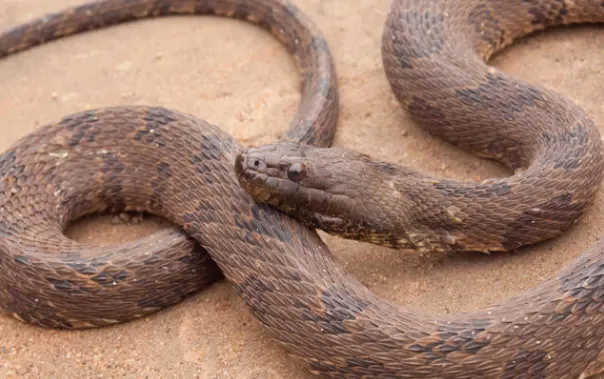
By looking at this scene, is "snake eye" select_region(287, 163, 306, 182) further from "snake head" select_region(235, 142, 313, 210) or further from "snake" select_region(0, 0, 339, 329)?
"snake" select_region(0, 0, 339, 329)

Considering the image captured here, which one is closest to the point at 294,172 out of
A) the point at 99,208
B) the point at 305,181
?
the point at 305,181

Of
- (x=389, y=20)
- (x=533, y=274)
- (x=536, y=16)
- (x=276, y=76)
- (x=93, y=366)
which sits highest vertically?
(x=536, y=16)

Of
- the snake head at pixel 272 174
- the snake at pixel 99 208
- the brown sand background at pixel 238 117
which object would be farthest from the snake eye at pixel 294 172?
the brown sand background at pixel 238 117

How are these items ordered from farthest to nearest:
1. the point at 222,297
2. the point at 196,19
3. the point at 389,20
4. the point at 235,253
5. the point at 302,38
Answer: the point at 196,19, the point at 302,38, the point at 389,20, the point at 222,297, the point at 235,253

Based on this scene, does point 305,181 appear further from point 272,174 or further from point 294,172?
point 272,174

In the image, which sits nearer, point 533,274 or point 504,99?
point 533,274

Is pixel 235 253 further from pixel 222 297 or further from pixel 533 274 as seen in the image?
pixel 533 274

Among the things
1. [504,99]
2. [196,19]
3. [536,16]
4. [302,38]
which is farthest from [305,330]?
[196,19]
